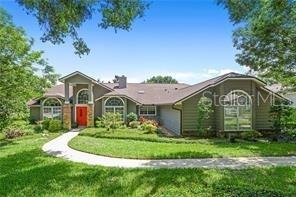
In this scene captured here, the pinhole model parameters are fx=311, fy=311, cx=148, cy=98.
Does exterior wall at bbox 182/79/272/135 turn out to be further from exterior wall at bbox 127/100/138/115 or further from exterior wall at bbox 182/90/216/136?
exterior wall at bbox 127/100/138/115

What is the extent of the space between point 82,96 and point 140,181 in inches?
930

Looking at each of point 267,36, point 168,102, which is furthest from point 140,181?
point 168,102

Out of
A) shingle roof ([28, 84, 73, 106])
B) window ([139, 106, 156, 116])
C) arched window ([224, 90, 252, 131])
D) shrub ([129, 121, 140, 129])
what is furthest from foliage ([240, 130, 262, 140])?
shingle roof ([28, 84, 73, 106])

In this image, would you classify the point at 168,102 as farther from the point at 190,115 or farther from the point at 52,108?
the point at 52,108

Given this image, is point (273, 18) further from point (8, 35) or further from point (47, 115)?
point (47, 115)

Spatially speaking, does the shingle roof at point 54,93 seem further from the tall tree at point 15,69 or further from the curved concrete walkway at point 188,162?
the curved concrete walkway at point 188,162

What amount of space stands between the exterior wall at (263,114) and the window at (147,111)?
1238 centimetres

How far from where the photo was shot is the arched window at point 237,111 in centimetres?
2366

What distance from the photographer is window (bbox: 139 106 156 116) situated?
33750mm

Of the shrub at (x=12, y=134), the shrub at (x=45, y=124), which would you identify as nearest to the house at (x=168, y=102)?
the shrub at (x=45, y=124)

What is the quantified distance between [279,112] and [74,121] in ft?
64.6

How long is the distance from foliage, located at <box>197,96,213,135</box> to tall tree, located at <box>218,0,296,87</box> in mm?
4662

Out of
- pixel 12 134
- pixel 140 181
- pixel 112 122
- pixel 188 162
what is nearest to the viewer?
pixel 140 181

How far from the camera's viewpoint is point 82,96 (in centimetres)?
3306
